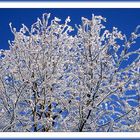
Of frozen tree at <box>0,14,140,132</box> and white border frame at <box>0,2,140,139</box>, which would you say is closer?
white border frame at <box>0,2,140,139</box>

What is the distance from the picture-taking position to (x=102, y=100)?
5371 millimetres

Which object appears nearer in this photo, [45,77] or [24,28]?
[45,77]

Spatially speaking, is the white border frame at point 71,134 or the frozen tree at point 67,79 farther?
the frozen tree at point 67,79

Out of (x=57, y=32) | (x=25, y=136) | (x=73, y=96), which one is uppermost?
(x=57, y=32)

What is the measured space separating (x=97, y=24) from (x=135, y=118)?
1704 mm

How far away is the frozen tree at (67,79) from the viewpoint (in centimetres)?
536

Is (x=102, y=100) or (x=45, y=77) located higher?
(x=45, y=77)

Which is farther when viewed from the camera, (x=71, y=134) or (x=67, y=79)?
(x=67, y=79)

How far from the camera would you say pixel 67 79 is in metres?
6.34

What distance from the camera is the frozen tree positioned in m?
5.36

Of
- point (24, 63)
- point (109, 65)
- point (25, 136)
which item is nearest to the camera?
point (25, 136)

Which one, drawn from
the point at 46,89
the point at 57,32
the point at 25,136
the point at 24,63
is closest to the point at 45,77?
the point at 46,89

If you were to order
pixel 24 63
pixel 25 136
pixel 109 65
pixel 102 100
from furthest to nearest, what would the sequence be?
pixel 24 63 < pixel 109 65 < pixel 102 100 < pixel 25 136

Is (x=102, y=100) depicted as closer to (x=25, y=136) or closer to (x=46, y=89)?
(x=46, y=89)
